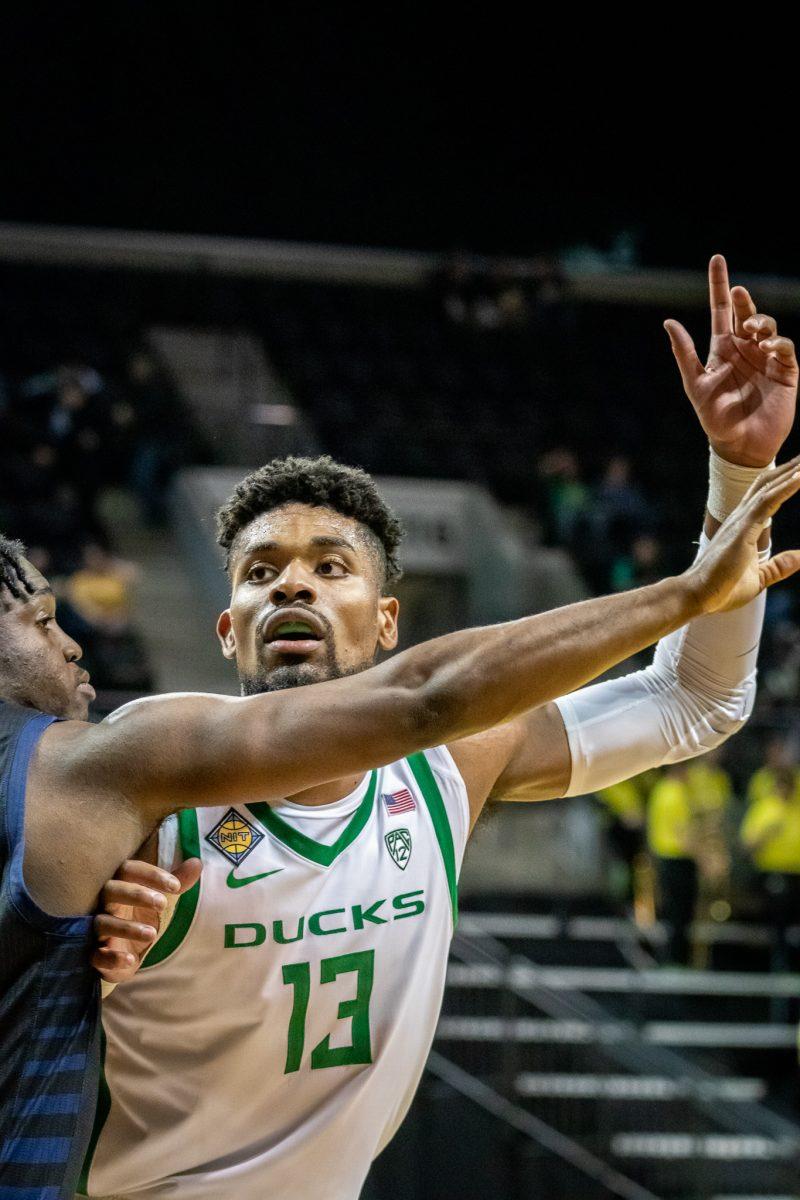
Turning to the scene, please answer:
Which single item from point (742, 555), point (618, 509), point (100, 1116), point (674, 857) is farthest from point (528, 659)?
point (618, 509)

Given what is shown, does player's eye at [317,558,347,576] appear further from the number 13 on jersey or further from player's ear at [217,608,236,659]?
the number 13 on jersey

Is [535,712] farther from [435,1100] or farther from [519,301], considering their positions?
[519,301]

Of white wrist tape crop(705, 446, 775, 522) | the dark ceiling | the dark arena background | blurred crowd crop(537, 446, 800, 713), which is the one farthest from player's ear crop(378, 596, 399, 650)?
the dark ceiling

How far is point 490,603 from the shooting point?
15.1 meters

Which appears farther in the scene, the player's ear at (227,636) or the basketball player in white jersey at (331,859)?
the player's ear at (227,636)

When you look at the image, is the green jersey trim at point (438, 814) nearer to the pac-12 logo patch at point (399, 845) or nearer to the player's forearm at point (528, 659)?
the pac-12 logo patch at point (399, 845)

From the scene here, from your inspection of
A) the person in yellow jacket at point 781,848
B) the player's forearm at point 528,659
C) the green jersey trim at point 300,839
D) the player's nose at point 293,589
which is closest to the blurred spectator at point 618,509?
the person in yellow jacket at point 781,848

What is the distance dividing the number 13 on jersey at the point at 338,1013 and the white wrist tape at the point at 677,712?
2.48 feet

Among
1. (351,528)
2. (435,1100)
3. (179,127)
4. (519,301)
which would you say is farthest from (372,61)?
(351,528)

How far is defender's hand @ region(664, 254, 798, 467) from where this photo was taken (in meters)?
3.25

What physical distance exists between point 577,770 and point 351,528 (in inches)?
31.9

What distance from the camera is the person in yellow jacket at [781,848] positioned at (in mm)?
11359

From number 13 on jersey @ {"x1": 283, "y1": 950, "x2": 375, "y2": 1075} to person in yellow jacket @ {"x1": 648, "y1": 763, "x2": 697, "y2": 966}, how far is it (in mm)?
8257

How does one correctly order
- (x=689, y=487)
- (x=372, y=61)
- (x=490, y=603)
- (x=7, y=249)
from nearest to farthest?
(x=490, y=603), (x=689, y=487), (x=7, y=249), (x=372, y=61)
